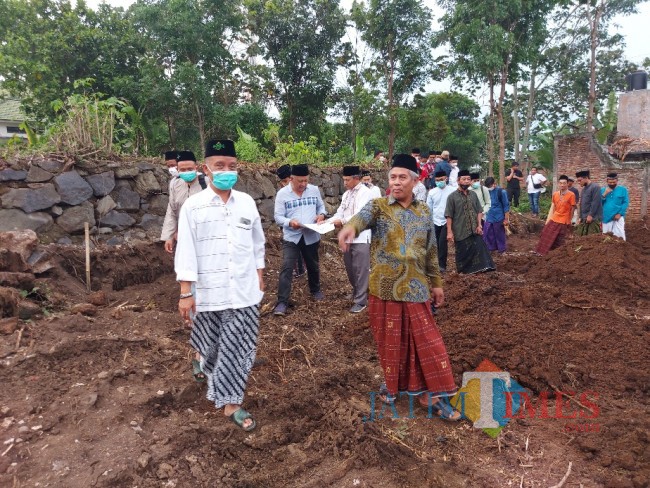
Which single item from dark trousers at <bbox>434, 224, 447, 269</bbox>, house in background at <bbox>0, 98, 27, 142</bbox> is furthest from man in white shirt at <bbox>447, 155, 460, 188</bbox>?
house in background at <bbox>0, 98, 27, 142</bbox>

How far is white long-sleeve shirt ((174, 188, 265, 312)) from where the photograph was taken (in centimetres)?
300

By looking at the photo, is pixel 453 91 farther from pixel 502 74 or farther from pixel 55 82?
pixel 55 82

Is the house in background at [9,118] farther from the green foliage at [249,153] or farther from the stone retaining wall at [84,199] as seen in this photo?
the stone retaining wall at [84,199]

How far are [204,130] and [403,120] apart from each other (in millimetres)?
7155

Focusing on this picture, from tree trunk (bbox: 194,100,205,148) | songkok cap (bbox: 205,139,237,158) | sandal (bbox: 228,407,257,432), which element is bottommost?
sandal (bbox: 228,407,257,432)

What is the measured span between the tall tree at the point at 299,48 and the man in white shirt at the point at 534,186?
696cm

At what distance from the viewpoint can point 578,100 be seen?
2525cm

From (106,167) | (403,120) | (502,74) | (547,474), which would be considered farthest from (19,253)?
(502,74)

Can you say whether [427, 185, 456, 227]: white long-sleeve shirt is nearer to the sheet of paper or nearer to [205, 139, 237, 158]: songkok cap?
the sheet of paper

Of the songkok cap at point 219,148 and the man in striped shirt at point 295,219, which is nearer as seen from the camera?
the songkok cap at point 219,148

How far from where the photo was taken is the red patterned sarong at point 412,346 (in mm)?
3121

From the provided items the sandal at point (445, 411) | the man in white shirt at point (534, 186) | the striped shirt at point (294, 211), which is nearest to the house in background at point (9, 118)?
the striped shirt at point (294, 211)

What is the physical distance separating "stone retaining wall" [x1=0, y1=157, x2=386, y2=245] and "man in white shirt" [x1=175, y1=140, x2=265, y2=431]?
12.7 ft

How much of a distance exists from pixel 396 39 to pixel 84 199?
38.1 ft
